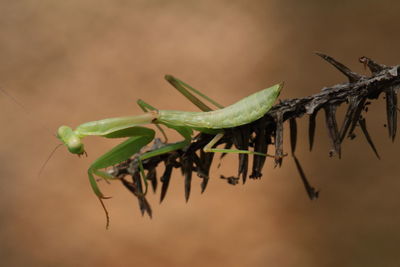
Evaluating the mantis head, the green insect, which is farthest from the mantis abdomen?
the mantis head

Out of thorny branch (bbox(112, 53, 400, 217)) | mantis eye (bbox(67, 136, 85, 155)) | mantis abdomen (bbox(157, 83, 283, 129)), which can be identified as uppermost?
mantis abdomen (bbox(157, 83, 283, 129))

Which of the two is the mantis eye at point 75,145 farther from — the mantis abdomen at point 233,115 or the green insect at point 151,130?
the mantis abdomen at point 233,115

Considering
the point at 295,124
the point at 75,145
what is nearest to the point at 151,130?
the point at 75,145

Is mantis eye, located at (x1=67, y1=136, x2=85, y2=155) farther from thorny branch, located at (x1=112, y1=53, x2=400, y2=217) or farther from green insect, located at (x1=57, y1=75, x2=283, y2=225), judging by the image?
thorny branch, located at (x1=112, y1=53, x2=400, y2=217)

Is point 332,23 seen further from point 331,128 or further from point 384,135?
point 331,128

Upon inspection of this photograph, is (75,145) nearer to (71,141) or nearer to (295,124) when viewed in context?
(71,141)

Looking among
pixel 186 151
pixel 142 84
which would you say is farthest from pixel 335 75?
pixel 186 151

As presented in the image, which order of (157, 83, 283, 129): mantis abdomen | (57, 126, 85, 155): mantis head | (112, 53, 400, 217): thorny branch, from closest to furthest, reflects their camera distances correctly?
(112, 53, 400, 217): thorny branch, (157, 83, 283, 129): mantis abdomen, (57, 126, 85, 155): mantis head

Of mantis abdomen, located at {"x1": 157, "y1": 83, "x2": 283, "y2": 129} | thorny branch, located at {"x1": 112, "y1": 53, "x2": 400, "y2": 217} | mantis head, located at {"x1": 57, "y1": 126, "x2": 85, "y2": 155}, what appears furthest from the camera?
mantis head, located at {"x1": 57, "y1": 126, "x2": 85, "y2": 155}
